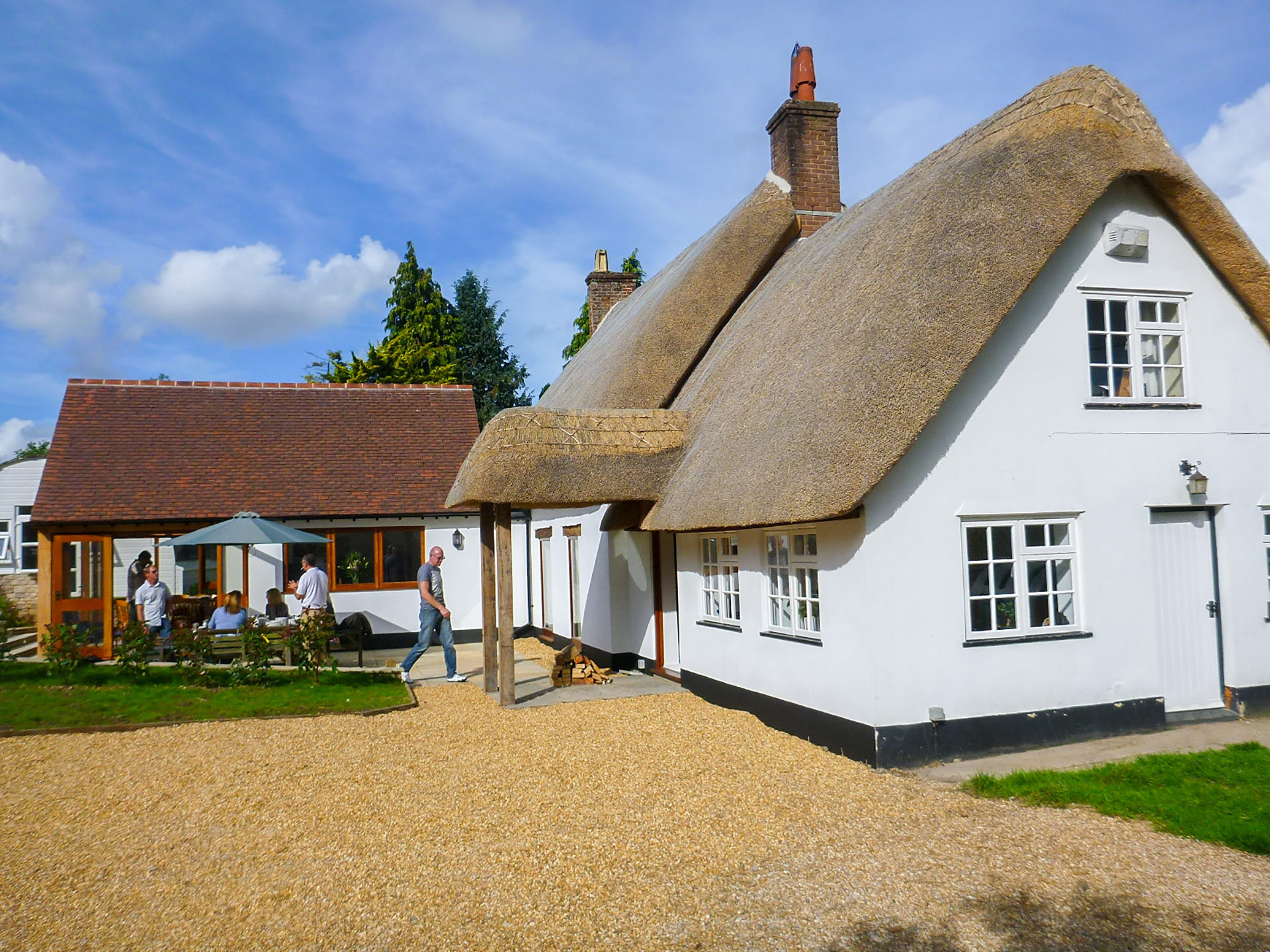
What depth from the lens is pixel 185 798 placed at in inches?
297

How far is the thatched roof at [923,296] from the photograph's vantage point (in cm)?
759

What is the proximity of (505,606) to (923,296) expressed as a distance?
5794 mm

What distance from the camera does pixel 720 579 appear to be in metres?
10.9

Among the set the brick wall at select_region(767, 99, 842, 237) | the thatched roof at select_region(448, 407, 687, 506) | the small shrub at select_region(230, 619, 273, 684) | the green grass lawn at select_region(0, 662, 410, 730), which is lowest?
the green grass lawn at select_region(0, 662, 410, 730)

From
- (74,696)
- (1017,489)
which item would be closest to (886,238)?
(1017,489)

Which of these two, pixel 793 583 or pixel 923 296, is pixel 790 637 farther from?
pixel 923 296

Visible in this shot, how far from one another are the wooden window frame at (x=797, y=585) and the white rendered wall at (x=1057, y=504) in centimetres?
19

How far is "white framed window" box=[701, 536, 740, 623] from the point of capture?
1055 centimetres

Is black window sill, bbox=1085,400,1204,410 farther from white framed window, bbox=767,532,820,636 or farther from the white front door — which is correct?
white framed window, bbox=767,532,820,636

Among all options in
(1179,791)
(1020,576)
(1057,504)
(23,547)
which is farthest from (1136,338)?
(23,547)

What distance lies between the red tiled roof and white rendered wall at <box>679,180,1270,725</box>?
429 inches

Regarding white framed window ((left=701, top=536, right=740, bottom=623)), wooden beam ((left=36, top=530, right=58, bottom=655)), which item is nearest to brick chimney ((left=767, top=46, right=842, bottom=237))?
white framed window ((left=701, top=536, right=740, bottom=623))

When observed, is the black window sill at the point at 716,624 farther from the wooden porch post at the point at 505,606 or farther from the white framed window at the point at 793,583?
the wooden porch post at the point at 505,606

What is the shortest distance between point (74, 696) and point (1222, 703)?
12921 mm
